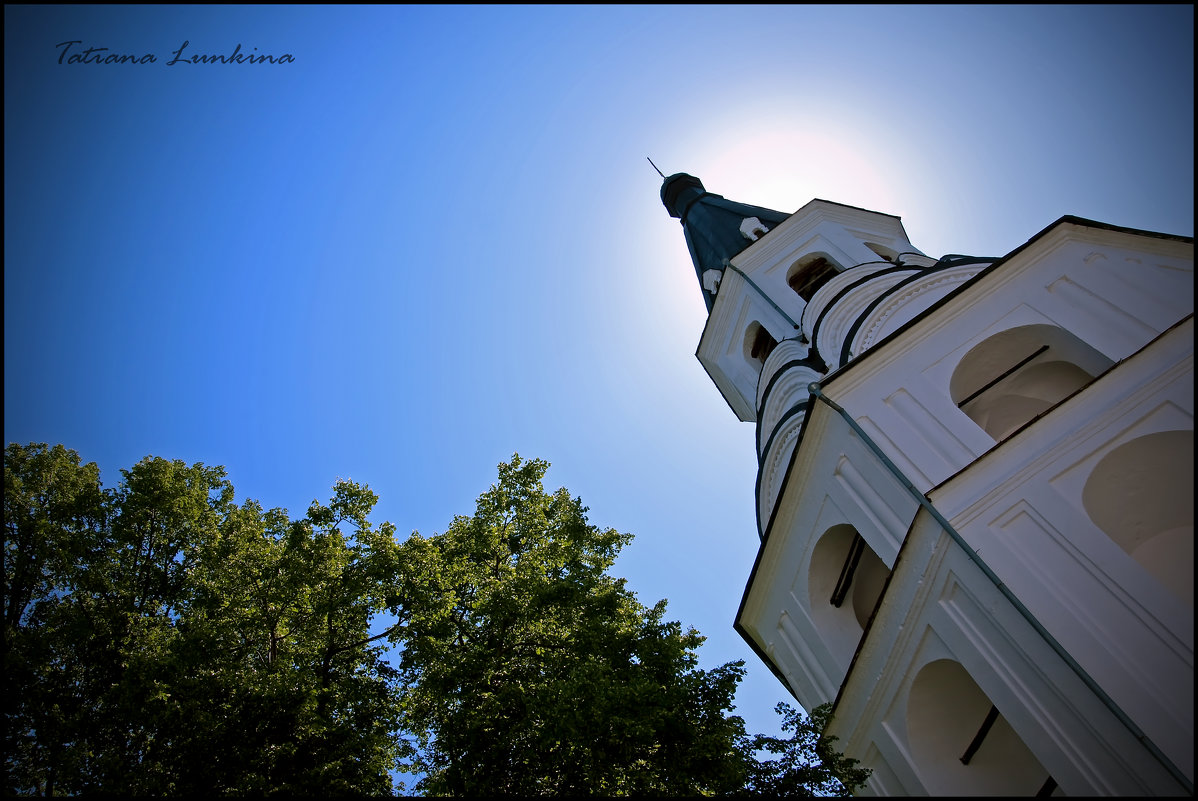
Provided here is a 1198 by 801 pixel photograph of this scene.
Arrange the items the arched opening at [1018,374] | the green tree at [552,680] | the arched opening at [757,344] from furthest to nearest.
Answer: the arched opening at [757,344] < the arched opening at [1018,374] < the green tree at [552,680]

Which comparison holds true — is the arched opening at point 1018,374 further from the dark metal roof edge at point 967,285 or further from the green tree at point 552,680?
the green tree at point 552,680

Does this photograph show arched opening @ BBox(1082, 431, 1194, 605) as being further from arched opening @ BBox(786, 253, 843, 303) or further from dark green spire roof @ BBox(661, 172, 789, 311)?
dark green spire roof @ BBox(661, 172, 789, 311)

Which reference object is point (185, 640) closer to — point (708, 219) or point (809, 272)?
point (809, 272)

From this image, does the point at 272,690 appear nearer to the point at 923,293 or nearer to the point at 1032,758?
the point at 1032,758

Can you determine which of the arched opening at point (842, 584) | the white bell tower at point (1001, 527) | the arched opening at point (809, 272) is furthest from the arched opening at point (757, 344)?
the arched opening at point (842, 584)

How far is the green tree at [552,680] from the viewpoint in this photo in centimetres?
715

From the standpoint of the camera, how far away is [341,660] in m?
9.38

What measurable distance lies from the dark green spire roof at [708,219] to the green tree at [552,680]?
1196cm

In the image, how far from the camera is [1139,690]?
6289 mm

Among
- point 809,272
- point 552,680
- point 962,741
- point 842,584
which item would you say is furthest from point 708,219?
point 552,680

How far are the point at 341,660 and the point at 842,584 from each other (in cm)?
793

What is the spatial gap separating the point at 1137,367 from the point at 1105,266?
3171 mm

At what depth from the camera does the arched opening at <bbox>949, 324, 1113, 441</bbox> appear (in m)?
10.6

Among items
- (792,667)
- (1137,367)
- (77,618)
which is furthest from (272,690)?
(1137,367)
